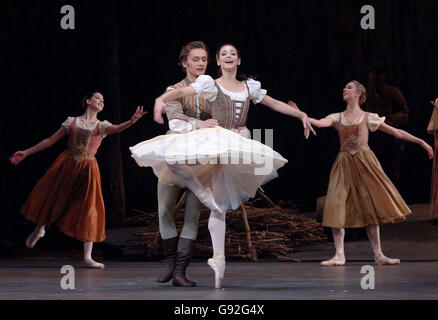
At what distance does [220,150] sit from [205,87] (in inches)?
17.9

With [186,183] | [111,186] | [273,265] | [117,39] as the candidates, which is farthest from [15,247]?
[186,183]

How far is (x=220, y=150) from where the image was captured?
4270 millimetres

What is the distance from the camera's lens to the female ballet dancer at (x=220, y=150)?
4.35 m

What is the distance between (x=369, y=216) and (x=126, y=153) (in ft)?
9.85

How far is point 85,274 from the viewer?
5.49m

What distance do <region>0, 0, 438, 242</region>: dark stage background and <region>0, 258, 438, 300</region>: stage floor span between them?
2.05 m

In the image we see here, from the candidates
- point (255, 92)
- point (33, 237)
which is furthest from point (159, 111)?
point (33, 237)

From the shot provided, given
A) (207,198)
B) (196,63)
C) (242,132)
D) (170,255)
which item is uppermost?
(196,63)

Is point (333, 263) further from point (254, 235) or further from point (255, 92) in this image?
point (255, 92)

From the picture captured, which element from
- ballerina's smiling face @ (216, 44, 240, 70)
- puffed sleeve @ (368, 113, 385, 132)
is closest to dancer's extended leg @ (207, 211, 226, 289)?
ballerina's smiling face @ (216, 44, 240, 70)

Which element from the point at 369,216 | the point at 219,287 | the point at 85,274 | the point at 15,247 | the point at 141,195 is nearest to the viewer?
the point at 219,287

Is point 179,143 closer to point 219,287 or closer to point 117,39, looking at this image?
point 219,287

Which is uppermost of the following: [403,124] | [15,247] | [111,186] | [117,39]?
[117,39]

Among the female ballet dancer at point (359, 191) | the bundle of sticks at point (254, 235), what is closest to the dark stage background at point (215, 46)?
the bundle of sticks at point (254, 235)
